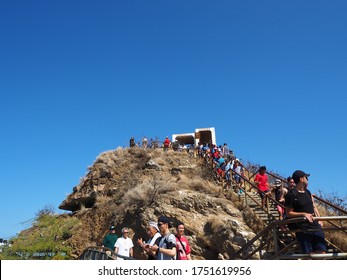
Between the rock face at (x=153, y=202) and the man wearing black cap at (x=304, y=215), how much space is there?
249 inches

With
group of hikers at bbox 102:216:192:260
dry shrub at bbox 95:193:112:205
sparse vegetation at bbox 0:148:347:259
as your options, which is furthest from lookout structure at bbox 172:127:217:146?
group of hikers at bbox 102:216:192:260

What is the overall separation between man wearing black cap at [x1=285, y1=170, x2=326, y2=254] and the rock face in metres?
6.34

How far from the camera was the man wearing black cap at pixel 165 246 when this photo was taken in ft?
15.0

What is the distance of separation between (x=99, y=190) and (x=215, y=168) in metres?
7.00

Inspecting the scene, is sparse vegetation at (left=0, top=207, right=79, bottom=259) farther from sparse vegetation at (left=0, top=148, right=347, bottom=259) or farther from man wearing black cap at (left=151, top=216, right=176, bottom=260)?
man wearing black cap at (left=151, top=216, right=176, bottom=260)

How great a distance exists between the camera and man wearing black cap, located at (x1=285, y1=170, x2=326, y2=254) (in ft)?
16.0

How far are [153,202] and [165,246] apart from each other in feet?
31.8

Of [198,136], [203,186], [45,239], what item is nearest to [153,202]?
[203,186]

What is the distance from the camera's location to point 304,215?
15.9 ft

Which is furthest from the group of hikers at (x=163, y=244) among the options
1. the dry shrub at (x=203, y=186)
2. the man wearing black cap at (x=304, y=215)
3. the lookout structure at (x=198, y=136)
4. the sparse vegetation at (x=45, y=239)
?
the lookout structure at (x=198, y=136)

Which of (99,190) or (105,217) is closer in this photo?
(105,217)
